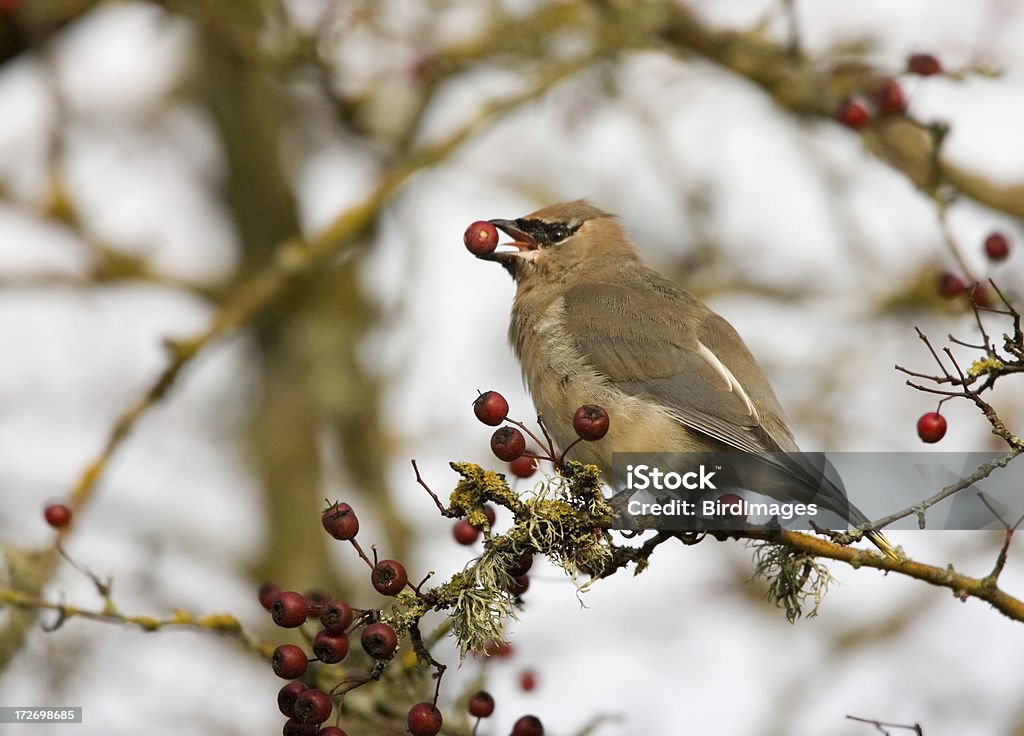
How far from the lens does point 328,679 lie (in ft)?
12.7

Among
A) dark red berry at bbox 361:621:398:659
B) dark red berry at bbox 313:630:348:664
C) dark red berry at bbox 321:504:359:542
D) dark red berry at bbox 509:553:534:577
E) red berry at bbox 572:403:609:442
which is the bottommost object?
dark red berry at bbox 361:621:398:659

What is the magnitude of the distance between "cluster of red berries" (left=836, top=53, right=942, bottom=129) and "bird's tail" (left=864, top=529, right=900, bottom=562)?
8.01ft

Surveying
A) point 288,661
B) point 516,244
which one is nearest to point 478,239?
point 516,244

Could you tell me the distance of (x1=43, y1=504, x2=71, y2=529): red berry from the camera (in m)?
4.54

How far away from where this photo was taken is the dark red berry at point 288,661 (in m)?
3.36

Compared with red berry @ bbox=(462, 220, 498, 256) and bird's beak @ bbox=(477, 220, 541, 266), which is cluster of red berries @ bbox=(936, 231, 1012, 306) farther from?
bird's beak @ bbox=(477, 220, 541, 266)

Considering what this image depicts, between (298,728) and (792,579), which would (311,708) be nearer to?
(298,728)

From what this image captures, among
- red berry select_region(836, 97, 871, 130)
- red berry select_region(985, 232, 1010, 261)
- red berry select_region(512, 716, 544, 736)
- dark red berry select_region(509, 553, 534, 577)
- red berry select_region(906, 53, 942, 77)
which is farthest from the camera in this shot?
red berry select_region(836, 97, 871, 130)

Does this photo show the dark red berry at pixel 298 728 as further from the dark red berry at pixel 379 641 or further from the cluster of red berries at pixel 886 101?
the cluster of red berries at pixel 886 101

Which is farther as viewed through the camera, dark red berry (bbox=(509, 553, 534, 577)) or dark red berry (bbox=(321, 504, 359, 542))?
dark red berry (bbox=(509, 553, 534, 577))

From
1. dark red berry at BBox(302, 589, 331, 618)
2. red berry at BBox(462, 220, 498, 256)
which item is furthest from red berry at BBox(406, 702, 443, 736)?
red berry at BBox(462, 220, 498, 256)

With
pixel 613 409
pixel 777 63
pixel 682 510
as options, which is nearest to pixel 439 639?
pixel 682 510

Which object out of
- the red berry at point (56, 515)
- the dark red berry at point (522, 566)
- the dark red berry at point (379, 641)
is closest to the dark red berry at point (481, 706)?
the dark red berry at point (522, 566)

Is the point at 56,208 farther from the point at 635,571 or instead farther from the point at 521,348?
the point at 635,571
